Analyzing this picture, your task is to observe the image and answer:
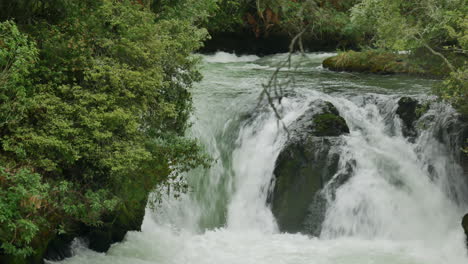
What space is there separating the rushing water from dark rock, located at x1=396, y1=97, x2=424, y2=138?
0.17 metres

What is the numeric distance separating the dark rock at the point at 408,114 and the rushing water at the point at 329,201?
171 millimetres

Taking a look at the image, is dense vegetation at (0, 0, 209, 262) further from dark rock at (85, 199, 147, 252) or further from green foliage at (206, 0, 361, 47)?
green foliage at (206, 0, 361, 47)

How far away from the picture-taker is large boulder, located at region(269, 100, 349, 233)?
432 inches

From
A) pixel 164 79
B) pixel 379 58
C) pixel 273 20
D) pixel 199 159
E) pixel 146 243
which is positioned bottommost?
pixel 146 243

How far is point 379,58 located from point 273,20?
7.48 meters

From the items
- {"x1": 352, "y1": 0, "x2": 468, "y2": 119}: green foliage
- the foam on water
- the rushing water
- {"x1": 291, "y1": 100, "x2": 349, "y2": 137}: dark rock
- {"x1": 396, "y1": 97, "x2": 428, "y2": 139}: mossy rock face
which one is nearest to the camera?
the rushing water

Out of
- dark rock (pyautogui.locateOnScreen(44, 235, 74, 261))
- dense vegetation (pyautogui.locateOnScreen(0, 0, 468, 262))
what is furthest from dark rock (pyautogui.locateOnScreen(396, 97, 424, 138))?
dark rock (pyautogui.locateOnScreen(44, 235, 74, 261))

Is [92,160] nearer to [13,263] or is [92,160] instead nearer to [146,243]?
[13,263]

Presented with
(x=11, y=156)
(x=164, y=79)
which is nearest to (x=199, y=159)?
(x=164, y=79)

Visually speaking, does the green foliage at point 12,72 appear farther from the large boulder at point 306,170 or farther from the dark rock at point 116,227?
the large boulder at point 306,170

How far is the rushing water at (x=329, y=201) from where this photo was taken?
964cm

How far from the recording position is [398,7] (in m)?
12.0

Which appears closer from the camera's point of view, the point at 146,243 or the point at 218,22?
the point at 146,243

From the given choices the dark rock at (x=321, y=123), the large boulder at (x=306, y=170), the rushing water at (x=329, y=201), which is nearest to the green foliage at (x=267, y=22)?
the rushing water at (x=329, y=201)
